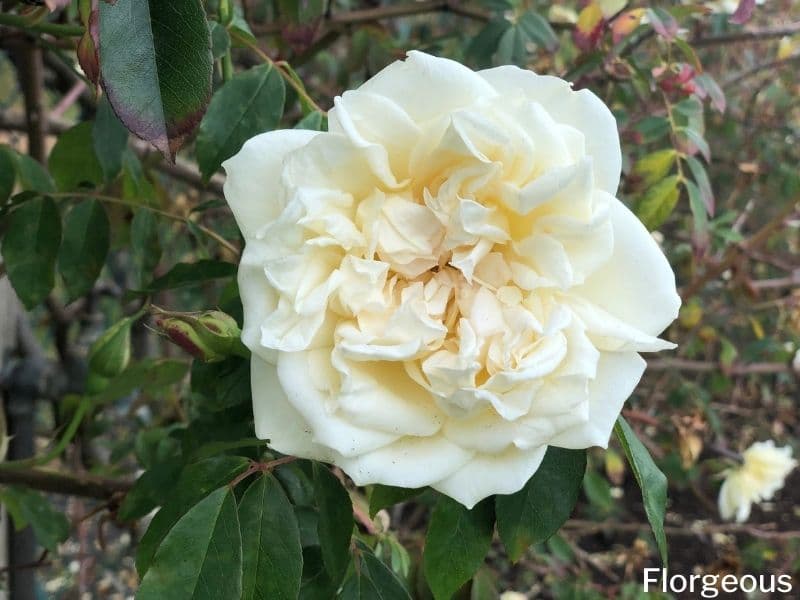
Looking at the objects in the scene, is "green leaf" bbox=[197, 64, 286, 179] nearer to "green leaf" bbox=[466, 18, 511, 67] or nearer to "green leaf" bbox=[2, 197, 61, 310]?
"green leaf" bbox=[2, 197, 61, 310]

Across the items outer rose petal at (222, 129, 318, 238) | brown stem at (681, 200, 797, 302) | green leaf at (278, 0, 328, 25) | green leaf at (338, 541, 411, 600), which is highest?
outer rose petal at (222, 129, 318, 238)

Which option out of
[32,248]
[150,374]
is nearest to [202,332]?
[32,248]

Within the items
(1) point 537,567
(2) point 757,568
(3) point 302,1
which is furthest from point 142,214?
(2) point 757,568

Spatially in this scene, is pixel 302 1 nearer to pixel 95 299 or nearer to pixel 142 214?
pixel 142 214

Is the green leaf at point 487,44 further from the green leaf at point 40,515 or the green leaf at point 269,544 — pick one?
the green leaf at point 40,515

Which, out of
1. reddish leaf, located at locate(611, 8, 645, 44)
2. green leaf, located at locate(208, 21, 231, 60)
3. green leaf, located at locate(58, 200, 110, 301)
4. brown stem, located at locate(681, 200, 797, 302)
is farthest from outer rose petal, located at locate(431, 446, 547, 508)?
brown stem, located at locate(681, 200, 797, 302)

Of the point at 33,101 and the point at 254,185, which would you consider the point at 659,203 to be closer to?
the point at 254,185
